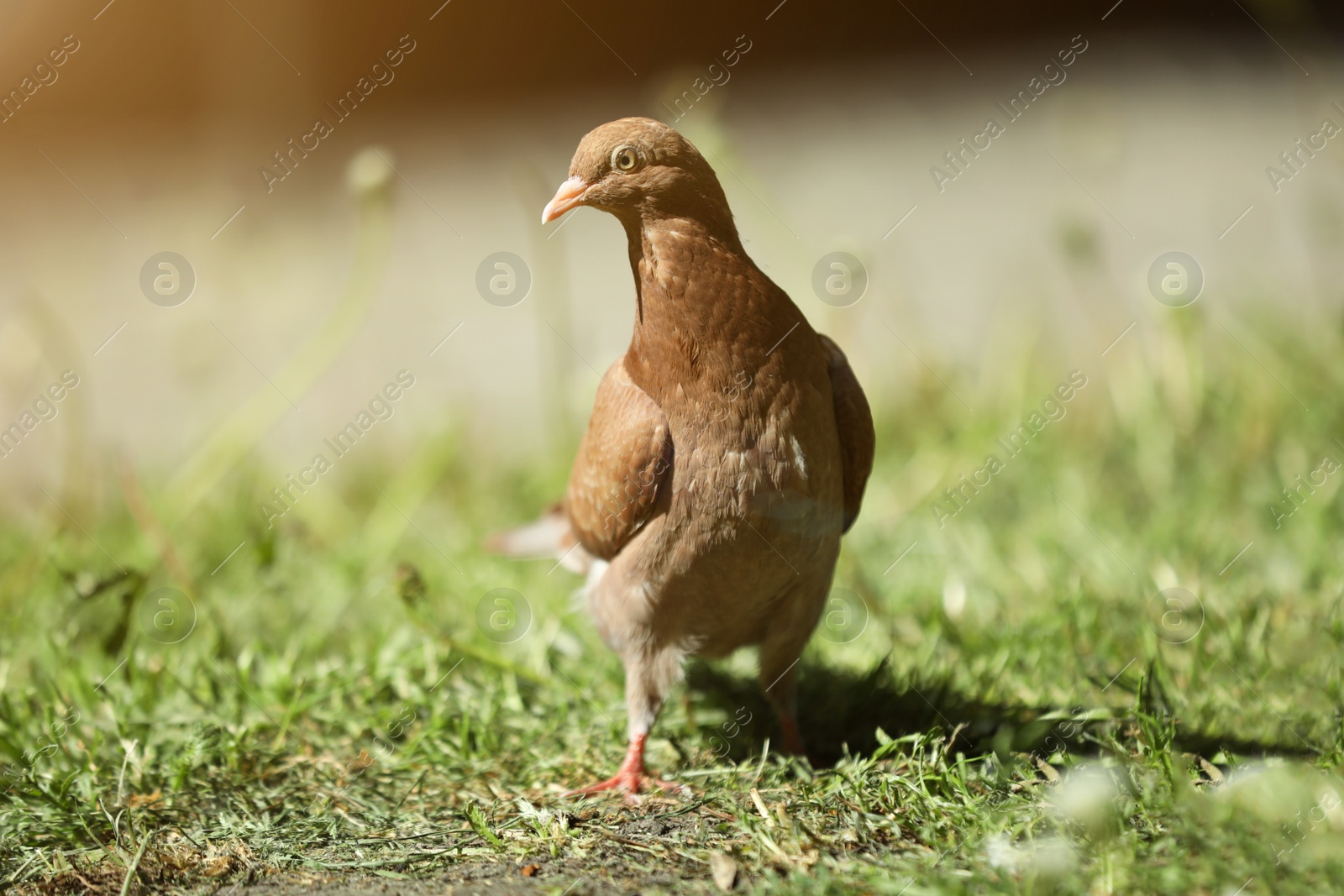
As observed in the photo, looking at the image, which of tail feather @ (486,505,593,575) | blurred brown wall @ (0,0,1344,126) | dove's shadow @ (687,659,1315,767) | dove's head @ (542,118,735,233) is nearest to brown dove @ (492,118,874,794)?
dove's head @ (542,118,735,233)

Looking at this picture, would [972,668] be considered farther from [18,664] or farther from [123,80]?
[123,80]

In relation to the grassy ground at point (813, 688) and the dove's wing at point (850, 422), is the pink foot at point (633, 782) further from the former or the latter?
the dove's wing at point (850, 422)

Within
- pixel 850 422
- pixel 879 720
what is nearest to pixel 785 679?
pixel 879 720

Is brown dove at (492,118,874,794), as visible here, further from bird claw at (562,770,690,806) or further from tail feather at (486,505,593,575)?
tail feather at (486,505,593,575)

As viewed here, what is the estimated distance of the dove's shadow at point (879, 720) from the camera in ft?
9.29

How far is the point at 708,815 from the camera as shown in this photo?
261 centimetres

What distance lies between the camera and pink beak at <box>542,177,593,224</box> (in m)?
2.52

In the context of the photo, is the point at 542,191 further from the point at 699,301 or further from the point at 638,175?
the point at 699,301

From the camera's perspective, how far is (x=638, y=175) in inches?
99.4

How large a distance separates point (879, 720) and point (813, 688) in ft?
1.13

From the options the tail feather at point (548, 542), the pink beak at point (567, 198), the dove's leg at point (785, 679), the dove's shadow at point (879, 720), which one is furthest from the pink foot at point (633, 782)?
the pink beak at point (567, 198)

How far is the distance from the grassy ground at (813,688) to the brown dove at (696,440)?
430 mm

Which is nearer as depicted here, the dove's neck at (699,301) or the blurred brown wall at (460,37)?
the dove's neck at (699,301)

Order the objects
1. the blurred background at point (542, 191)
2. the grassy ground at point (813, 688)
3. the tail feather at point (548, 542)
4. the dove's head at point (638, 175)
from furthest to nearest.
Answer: the blurred background at point (542, 191), the tail feather at point (548, 542), the dove's head at point (638, 175), the grassy ground at point (813, 688)
